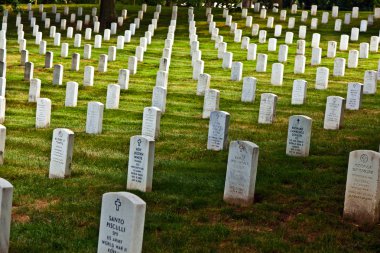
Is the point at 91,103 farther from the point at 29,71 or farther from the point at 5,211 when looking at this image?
the point at 5,211

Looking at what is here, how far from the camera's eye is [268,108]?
18359 mm

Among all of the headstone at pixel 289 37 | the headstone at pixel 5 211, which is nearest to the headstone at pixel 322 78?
the headstone at pixel 289 37

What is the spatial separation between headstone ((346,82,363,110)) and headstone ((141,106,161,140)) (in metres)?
5.78

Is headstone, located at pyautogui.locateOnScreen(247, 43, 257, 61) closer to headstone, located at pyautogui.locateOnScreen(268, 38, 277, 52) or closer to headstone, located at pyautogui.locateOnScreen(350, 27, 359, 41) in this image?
headstone, located at pyautogui.locateOnScreen(268, 38, 277, 52)

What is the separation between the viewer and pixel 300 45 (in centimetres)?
3136

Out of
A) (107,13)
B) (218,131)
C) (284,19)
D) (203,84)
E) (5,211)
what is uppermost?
(284,19)

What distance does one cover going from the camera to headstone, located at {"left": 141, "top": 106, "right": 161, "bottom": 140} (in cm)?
1655

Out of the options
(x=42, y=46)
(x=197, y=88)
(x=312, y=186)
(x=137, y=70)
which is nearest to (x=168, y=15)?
(x=42, y=46)

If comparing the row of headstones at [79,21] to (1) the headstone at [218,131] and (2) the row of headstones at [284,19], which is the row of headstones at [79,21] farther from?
(1) the headstone at [218,131]

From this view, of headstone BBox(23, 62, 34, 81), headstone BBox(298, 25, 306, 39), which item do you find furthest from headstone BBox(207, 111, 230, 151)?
headstone BBox(298, 25, 306, 39)

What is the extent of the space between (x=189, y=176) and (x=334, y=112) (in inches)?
212

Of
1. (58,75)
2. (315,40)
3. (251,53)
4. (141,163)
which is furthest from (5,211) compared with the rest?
(315,40)

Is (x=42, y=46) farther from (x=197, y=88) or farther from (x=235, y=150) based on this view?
(x=235, y=150)

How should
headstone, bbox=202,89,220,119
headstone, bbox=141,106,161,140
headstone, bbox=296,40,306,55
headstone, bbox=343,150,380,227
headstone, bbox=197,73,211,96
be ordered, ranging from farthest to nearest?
headstone, bbox=296,40,306,55, headstone, bbox=197,73,211,96, headstone, bbox=202,89,220,119, headstone, bbox=141,106,161,140, headstone, bbox=343,150,380,227
